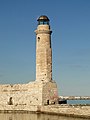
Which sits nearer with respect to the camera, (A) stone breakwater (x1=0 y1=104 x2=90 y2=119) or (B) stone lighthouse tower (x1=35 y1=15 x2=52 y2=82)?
(A) stone breakwater (x1=0 y1=104 x2=90 y2=119)

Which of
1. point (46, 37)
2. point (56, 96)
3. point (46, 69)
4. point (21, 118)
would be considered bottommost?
point (21, 118)

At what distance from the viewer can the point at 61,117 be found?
85.6 ft

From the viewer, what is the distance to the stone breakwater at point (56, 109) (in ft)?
82.4

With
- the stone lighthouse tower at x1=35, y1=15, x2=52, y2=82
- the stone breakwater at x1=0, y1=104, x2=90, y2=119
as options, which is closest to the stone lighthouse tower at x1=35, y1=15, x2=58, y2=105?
the stone lighthouse tower at x1=35, y1=15, x2=52, y2=82

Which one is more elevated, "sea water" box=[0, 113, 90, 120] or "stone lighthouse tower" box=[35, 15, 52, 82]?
"stone lighthouse tower" box=[35, 15, 52, 82]

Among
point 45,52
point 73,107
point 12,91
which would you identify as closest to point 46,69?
point 45,52

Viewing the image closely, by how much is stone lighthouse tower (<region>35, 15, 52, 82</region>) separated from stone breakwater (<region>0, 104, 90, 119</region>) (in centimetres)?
309

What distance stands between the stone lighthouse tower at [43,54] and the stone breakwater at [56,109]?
309 cm

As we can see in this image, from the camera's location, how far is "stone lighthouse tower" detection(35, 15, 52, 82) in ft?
106

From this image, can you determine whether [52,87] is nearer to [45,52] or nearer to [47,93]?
[47,93]

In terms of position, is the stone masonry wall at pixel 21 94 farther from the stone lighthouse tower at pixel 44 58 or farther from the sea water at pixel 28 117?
the sea water at pixel 28 117

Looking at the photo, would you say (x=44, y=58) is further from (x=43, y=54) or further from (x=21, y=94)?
(x=21, y=94)

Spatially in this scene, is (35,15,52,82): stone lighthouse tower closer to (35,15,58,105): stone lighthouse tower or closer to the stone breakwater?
(35,15,58,105): stone lighthouse tower

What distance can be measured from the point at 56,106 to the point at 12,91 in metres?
6.43
